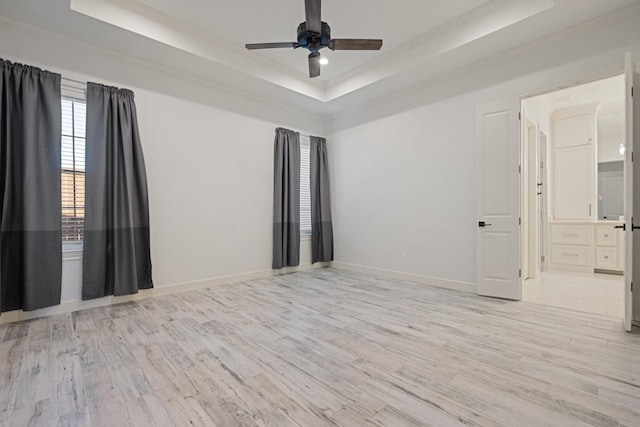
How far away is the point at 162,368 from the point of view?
2059mm

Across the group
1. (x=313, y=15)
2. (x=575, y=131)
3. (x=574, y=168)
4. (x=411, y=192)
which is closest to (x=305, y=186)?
(x=411, y=192)

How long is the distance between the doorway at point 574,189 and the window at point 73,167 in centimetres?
603

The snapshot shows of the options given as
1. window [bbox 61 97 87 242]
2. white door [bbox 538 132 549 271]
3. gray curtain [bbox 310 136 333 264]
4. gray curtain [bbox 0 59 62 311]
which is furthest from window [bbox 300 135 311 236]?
white door [bbox 538 132 549 271]

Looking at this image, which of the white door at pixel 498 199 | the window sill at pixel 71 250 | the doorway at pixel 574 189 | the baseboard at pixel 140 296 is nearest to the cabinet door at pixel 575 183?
the doorway at pixel 574 189

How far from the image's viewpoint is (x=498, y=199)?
3.72 meters

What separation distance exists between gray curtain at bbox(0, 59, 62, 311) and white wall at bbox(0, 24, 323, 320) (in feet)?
0.59

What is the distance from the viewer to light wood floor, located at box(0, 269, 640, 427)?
158 centimetres

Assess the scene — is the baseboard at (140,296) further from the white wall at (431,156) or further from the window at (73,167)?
the white wall at (431,156)

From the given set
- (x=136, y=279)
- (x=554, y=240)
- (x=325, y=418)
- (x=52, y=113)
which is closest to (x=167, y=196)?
(x=136, y=279)

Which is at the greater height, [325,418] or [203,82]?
[203,82]

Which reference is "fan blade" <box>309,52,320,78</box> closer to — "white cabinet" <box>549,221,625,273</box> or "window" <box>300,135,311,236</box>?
"window" <box>300,135,311,236</box>

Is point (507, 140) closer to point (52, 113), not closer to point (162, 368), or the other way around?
point (162, 368)

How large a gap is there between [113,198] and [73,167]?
54 centimetres

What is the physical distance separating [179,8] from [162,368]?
369 centimetres
